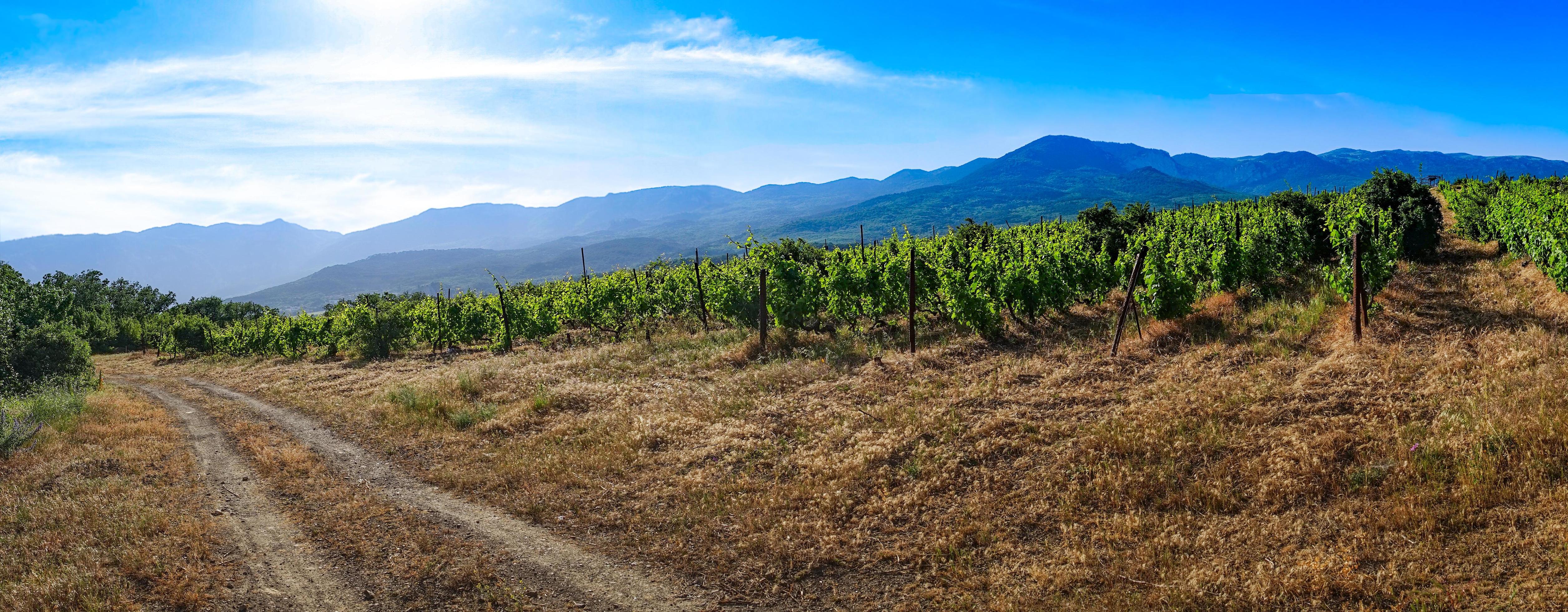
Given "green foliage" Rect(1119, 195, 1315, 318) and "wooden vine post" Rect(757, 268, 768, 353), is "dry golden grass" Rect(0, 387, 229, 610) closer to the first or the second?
"wooden vine post" Rect(757, 268, 768, 353)

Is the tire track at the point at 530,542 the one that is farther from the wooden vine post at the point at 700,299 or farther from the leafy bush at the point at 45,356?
the leafy bush at the point at 45,356

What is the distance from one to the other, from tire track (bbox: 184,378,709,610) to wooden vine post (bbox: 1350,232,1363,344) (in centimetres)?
1098

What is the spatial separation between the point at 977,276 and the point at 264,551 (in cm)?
1327

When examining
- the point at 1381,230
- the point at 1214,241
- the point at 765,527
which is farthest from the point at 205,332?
the point at 1381,230

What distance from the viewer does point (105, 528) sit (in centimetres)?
838

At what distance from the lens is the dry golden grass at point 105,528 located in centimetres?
682

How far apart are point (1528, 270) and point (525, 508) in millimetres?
19394

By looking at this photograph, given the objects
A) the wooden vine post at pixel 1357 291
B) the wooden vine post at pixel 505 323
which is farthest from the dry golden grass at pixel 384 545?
the wooden vine post at pixel 505 323

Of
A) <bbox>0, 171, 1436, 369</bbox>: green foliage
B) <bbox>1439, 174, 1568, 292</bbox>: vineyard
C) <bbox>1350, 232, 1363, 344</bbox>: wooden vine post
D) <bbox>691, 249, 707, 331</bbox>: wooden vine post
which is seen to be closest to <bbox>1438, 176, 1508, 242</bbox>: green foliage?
<bbox>1439, 174, 1568, 292</bbox>: vineyard

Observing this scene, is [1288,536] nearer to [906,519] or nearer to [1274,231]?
[906,519]

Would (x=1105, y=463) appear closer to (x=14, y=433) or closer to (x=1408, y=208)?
(x=1408, y=208)

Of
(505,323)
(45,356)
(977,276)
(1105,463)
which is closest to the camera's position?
(1105,463)

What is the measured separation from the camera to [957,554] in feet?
22.3

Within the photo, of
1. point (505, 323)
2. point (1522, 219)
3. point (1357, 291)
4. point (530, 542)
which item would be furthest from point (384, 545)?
point (1522, 219)
